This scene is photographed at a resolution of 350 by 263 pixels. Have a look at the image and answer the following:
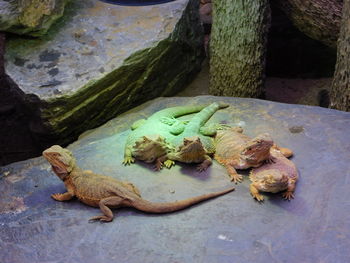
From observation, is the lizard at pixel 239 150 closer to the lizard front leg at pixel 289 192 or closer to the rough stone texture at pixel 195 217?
the rough stone texture at pixel 195 217

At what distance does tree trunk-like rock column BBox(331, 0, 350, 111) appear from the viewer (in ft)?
14.7

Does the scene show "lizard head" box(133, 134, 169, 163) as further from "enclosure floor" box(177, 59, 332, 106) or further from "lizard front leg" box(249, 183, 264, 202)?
"enclosure floor" box(177, 59, 332, 106)

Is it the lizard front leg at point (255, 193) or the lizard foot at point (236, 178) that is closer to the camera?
the lizard front leg at point (255, 193)

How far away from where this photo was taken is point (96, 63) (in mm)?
4953

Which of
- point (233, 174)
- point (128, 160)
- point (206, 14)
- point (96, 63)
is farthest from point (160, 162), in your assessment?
point (206, 14)

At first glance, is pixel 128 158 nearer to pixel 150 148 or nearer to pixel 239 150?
pixel 150 148

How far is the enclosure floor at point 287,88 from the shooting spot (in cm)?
602

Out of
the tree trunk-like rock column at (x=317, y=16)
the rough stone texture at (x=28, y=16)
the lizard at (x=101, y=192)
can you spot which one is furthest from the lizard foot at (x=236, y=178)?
the rough stone texture at (x=28, y=16)

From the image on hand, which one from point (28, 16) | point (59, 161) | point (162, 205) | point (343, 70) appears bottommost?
point (162, 205)

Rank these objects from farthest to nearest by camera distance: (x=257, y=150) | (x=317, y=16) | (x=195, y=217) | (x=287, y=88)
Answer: (x=287, y=88) < (x=317, y=16) < (x=257, y=150) < (x=195, y=217)

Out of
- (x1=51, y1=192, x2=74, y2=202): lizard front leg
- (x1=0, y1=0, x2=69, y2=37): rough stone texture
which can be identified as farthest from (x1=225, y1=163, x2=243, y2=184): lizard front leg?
(x1=0, y1=0, x2=69, y2=37): rough stone texture

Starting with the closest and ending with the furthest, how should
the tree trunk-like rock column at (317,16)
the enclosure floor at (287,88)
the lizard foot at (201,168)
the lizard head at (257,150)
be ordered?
1. the lizard head at (257,150)
2. the lizard foot at (201,168)
3. the tree trunk-like rock column at (317,16)
4. the enclosure floor at (287,88)

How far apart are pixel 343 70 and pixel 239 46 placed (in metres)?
1.24

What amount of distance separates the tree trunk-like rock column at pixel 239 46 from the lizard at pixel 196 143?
122 cm
